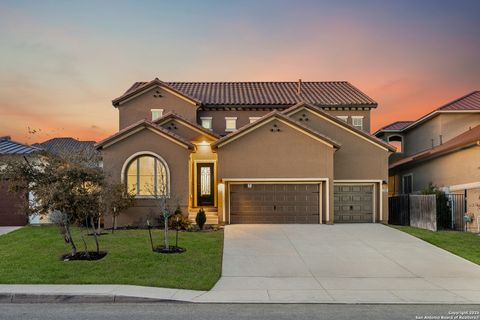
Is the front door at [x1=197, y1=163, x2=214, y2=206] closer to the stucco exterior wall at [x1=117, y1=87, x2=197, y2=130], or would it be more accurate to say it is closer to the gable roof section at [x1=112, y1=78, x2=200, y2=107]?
the stucco exterior wall at [x1=117, y1=87, x2=197, y2=130]

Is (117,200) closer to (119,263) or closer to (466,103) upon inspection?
(119,263)

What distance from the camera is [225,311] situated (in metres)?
7.14

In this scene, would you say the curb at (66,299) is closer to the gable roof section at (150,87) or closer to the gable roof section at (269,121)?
the gable roof section at (269,121)

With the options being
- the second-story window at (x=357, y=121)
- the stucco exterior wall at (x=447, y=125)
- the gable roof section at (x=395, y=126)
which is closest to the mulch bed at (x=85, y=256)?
the second-story window at (x=357, y=121)

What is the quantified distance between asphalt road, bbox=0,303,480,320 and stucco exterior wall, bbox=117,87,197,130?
659 inches

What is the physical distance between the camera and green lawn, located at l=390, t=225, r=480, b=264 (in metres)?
13.0

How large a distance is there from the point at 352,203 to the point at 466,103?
11.9 m

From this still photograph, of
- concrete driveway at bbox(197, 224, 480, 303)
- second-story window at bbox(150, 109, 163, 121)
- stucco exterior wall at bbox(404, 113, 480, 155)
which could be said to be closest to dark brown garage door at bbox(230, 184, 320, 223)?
concrete driveway at bbox(197, 224, 480, 303)

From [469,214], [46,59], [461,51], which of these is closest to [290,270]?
[469,214]

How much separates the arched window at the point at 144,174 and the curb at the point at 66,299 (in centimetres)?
975

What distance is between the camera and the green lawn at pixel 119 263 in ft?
30.0

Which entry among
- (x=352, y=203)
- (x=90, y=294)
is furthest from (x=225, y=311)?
(x=352, y=203)

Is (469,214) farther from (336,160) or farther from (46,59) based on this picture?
(46,59)

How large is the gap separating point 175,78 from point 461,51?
20.0 metres
